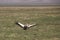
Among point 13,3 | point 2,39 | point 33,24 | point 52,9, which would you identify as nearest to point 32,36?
point 2,39

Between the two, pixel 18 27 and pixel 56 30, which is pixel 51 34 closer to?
pixel 56 30

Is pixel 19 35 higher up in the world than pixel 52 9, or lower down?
higher up

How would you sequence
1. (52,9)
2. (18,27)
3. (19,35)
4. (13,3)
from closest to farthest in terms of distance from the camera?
(19,35)
(18,27)
(52,9)
(13,3)

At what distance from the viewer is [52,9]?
504 inches

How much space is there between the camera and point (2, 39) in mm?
6445

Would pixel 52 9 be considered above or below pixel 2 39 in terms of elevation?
below

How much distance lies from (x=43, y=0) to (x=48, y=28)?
7.88 meters

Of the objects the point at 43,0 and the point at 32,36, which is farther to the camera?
the point at 43,0

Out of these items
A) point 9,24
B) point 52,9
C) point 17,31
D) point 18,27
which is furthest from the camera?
point 52,9

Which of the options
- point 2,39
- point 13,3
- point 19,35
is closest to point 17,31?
point 19,35

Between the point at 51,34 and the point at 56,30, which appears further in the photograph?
the point at 56,30

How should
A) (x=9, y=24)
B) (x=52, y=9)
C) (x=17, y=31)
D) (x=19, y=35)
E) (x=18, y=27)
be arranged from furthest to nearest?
(x=52, y=9)
(x=9, y=24)
(x=18, y=27)
(x=17, y=31)
(x=19, y=35)

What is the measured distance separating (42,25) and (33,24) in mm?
394

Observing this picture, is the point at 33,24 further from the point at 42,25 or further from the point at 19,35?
the point at 19,35
